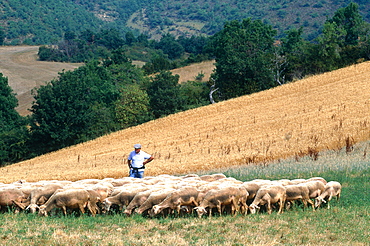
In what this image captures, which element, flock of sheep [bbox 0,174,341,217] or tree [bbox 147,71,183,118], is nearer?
flock of sheep [bbox 0,174,341,217]

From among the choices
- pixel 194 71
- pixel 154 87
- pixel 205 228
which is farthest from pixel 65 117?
pixel 194 71

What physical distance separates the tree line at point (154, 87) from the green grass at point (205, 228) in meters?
43.7

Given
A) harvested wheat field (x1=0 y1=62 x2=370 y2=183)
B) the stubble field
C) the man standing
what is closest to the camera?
the stubble field

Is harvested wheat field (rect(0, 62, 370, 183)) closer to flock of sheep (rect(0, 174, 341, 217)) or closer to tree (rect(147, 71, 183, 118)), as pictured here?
flock of sheep (rect(0, 174, 341, 217))

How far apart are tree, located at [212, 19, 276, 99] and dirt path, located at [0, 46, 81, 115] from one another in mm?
33473

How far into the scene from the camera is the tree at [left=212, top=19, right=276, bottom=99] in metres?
69.5

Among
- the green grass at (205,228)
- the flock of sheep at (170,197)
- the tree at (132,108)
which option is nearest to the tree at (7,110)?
the tree at (132,108)

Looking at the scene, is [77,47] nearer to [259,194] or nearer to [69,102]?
[69,102]

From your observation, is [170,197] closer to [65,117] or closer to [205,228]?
[205,228]

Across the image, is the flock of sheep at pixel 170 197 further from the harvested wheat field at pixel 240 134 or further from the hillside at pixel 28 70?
the hillside at pixel 28 70

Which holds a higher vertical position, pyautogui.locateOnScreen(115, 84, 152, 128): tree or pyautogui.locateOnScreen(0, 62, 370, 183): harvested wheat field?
pyautogui.locateOnScreen(115, 84, 152, 128): tree

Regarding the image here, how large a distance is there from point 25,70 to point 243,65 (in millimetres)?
62241

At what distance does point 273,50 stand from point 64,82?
31.4 metres

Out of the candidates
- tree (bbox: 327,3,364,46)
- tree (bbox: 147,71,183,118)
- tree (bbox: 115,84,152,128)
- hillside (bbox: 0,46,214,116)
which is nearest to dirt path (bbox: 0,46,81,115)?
hillside (bbox: 0,46,214,116)
